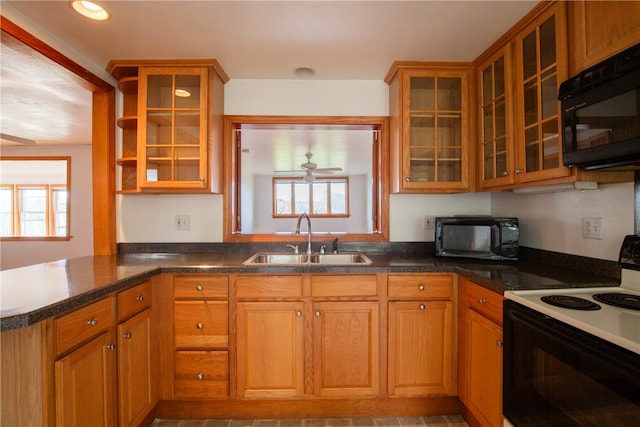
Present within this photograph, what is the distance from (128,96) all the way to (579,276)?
10.2 feet

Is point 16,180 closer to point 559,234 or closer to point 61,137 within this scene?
point 61,137

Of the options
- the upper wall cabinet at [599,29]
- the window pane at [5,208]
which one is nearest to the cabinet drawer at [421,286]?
the upper wall cabinet at [599,29]

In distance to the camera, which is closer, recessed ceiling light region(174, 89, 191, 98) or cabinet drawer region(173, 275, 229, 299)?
cabinet drawer region(173, 275, 229, 299)

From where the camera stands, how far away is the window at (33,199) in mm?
4980

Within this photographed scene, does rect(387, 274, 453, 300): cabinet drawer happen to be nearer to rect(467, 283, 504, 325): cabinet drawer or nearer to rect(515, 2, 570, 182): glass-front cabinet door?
rect(467, 283, 504, 325): cabinet drawer

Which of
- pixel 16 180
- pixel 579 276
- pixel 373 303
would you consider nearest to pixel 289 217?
pixel 16 180

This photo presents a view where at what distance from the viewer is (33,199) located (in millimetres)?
5109

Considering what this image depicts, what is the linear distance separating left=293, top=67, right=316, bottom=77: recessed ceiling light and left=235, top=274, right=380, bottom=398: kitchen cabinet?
1481mm

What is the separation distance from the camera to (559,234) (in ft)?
5.71

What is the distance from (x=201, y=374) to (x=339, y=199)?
20.9 feet

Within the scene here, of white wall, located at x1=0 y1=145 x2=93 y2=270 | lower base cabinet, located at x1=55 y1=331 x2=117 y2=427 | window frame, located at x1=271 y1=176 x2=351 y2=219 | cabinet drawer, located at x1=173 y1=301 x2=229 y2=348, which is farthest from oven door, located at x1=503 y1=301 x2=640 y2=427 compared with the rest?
window frame, located at x1=271 y1=176 x2=351 y2=219

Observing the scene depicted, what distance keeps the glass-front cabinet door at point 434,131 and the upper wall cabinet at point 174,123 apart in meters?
1.36

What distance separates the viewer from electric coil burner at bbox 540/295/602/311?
3.59 feet

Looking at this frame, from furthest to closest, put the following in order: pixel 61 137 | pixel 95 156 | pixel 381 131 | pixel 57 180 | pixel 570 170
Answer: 1. pixel 57 180
2. pixel 61 137
3. pixel 381 131
4. pixel 95 156
5. pixel 570 170
